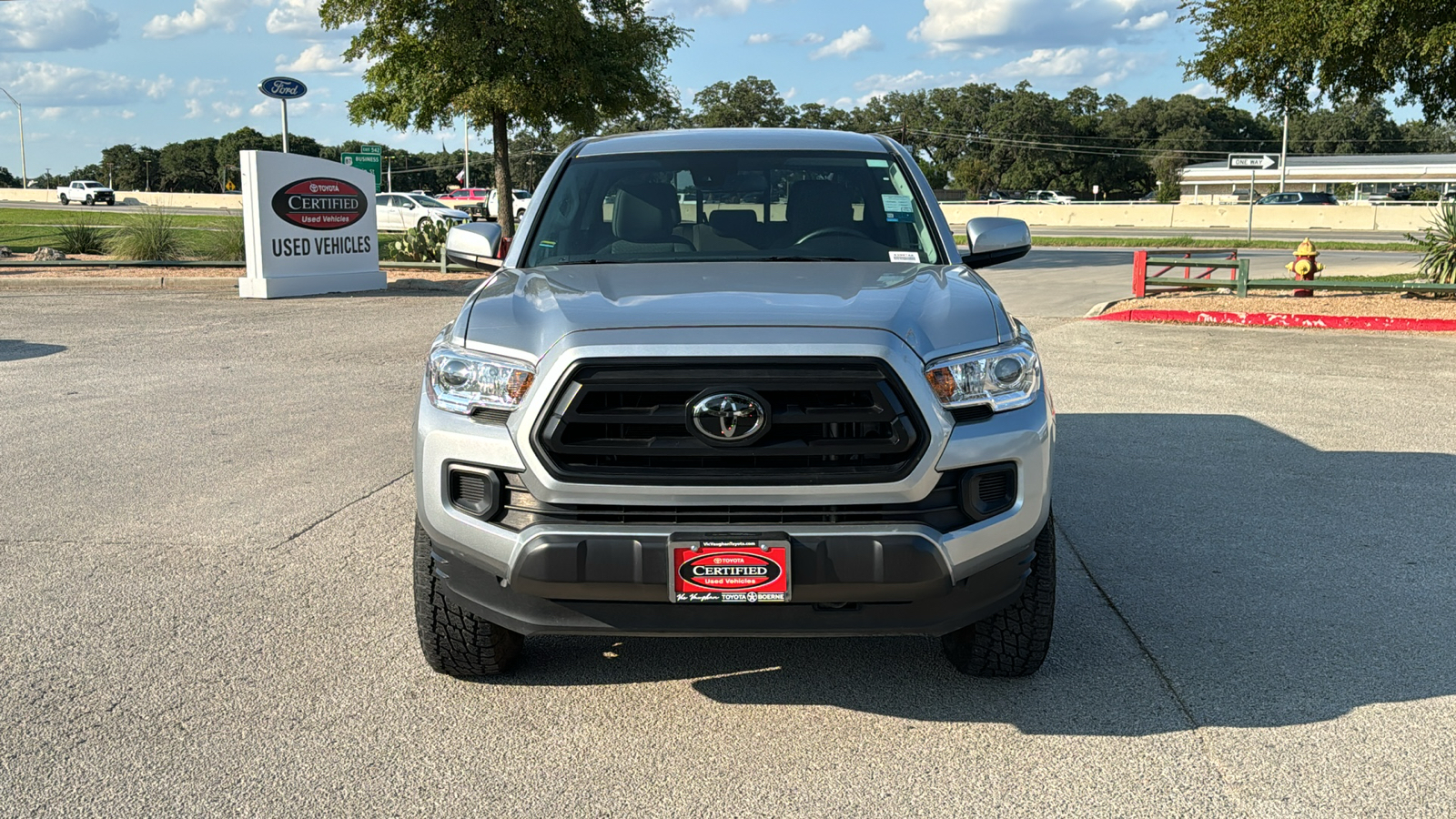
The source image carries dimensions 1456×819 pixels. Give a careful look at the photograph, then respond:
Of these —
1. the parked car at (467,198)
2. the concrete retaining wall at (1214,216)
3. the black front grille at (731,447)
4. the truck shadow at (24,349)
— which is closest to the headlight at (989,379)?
the black front grille at (731,447)

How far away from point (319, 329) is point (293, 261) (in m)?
4.80

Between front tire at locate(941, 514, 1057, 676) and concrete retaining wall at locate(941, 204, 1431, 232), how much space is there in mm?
41959

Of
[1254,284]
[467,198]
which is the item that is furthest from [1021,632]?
[467,198]

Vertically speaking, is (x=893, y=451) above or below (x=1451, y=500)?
above

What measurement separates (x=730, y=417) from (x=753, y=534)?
1.05 feet

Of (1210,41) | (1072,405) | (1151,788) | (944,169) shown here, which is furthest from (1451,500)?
(944,169)

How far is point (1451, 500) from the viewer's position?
6.35 m

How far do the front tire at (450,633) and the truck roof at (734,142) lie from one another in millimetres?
2188

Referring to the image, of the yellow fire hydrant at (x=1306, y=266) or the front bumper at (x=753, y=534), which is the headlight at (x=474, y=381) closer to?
the front bumper at (x=753, y=534)

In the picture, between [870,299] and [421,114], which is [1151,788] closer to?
[870,299]

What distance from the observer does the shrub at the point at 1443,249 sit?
54.5ft

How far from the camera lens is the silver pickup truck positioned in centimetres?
329

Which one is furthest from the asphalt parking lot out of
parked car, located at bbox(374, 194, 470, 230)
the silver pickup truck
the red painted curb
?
parked car, located at bbox(374, 194, 470, 230)

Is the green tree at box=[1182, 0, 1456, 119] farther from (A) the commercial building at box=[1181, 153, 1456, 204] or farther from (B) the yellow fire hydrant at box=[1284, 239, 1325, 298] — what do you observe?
(A) the commercial building at box=[1181, 153, 1456, 204]
